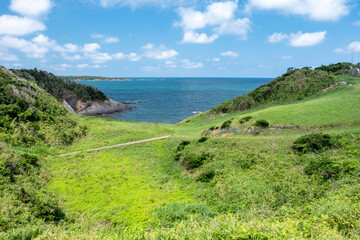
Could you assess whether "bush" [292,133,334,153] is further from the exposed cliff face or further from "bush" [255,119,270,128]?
the exposed cliff face

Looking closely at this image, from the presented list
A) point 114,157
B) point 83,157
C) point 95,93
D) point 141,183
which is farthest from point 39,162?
point 95,93

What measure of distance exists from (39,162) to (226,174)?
2127 centimetres

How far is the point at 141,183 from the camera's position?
69.2 ft

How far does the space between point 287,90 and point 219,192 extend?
45008mm

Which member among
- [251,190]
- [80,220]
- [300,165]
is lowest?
[80,220]

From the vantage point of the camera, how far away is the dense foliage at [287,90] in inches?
2010

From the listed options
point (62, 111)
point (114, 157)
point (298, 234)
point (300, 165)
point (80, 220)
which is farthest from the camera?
point (62, 111)

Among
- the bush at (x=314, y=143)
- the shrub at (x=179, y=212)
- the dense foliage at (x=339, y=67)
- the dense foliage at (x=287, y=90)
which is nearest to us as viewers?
the shrub at (x=179, y=212)

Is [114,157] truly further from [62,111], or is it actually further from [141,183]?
[62,111]

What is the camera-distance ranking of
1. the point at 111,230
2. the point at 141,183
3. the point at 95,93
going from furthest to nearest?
1. the point at 95,93
2. the point at 141,183
3. the point at 111,230

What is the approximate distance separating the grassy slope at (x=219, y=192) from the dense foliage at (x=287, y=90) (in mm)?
22166

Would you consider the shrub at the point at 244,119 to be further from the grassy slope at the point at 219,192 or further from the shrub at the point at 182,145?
the shrub at the point at 182,145

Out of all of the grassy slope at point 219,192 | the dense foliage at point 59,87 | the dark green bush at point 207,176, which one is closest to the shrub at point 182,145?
the grassy slope at point 219,192

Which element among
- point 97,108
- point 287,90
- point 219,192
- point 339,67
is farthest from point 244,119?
point 97,108
